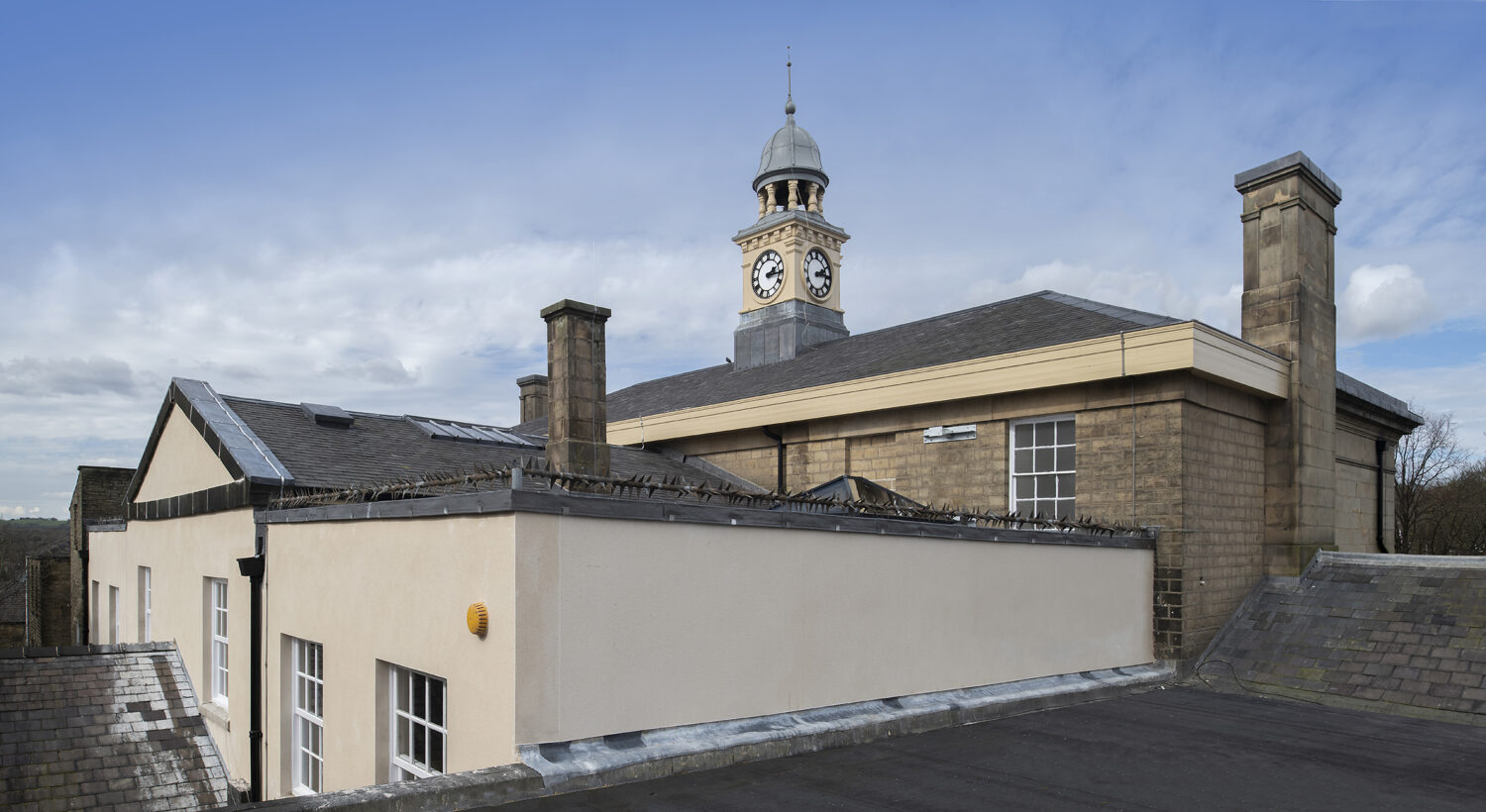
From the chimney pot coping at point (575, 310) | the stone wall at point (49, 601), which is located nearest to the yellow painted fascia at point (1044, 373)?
the chimney pot coping at point (575, 310)

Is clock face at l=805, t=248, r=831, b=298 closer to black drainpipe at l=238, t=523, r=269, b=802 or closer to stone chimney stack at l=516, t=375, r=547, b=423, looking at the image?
stone chimney stack at l=516, t=375, r=547, b=423

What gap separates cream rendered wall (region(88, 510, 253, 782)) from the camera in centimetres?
1098

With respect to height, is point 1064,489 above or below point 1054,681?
above

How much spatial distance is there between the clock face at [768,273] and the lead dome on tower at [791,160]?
2.29 metres

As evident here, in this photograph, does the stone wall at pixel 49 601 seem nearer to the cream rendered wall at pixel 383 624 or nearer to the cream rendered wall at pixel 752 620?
the cream rendered wall at pixel 383 624

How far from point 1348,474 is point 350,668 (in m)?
16.6

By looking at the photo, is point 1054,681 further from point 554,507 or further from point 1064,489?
point 554,507

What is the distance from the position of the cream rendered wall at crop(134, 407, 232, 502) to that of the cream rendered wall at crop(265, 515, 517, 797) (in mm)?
2694

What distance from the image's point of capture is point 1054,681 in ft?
33.5

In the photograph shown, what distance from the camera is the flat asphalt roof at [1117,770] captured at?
594 cm

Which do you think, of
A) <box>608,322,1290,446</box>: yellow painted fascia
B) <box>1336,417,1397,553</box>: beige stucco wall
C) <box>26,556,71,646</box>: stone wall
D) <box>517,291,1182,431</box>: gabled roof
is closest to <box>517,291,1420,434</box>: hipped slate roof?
<box>517,291,1182,431</box>: gabled roof

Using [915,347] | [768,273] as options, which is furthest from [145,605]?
[768,273]

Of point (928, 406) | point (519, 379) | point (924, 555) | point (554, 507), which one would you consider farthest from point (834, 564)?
point (519, 379)

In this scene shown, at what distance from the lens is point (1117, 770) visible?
6.91 metres
